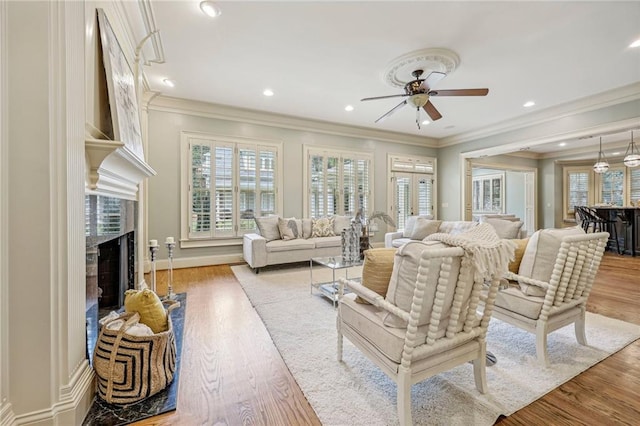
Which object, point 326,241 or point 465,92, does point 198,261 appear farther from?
point 465,92

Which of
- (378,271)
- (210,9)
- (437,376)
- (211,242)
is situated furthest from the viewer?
(211,242)

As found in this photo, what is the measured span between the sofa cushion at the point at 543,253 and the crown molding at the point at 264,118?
182 inches

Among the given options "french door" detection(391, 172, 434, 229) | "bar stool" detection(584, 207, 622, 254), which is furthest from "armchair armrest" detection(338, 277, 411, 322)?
"bar stool" detection(584, 207, 622, 254)

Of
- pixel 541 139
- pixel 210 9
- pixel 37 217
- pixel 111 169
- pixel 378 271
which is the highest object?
pixel 210 9

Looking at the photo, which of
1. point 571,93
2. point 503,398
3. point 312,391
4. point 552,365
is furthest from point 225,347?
point 571,93

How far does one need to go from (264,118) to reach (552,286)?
16.2 feet

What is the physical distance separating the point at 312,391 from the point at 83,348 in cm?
126

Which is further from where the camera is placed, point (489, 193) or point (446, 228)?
point (489, 193)

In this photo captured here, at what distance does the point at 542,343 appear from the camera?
184 centimetres

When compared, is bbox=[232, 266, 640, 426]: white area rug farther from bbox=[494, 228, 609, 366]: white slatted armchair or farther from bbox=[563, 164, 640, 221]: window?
bbox=[563, 164, 640, 221]: window

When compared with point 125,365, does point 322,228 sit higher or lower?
higher

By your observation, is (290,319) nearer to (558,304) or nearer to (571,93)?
(558,304)

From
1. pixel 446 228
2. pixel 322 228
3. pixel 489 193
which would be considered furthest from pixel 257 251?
pixel 489 193

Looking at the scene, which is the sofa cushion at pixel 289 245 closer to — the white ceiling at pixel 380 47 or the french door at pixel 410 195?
the white ceiling at pixel 380 47
